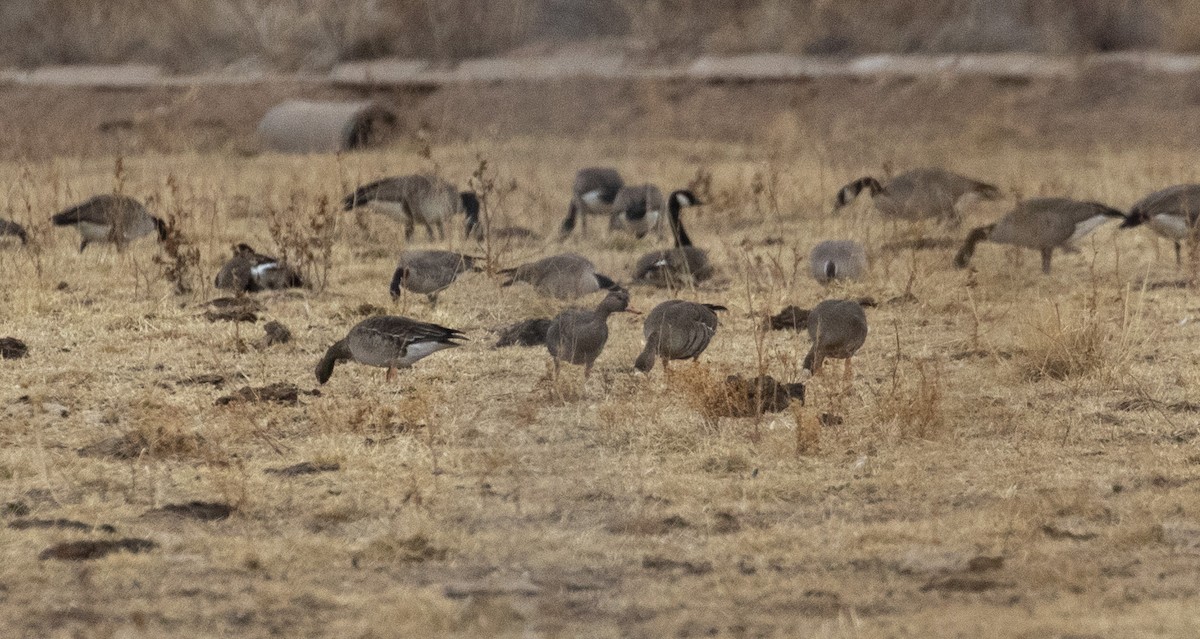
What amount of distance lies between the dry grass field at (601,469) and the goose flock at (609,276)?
0.18 meters

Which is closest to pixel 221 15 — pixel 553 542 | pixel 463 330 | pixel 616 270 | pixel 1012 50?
pixel 1012 50

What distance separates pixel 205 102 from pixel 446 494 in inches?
707

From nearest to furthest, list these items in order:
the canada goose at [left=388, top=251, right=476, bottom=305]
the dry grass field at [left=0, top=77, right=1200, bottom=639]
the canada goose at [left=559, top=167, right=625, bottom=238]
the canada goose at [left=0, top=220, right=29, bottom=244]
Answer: the dry grass field at [left=0, top=77, right=1200, bottom=639] < the canada goose at [left=388, top=251, right=476, bottom=305] < the canada goose at [left=0, top=220, right=29, bottom=244] < the canada goose at [left=559, top=167, right=625, bottom=238]

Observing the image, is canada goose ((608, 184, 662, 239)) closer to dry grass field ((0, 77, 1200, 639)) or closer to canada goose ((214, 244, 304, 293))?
dry grass field ((0, 77, 1200, 639))

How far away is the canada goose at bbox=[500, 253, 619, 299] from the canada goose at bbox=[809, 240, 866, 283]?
156cm

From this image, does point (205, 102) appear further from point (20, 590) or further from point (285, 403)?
point (20, 590)

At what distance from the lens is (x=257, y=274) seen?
1041cm

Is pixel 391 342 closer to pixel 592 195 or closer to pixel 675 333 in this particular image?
pixel 675 333

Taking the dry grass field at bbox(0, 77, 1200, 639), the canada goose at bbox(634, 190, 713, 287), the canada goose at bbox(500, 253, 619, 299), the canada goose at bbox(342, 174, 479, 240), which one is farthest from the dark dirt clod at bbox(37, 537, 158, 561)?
the canada goose at bbox(342, 174, 479, 240)

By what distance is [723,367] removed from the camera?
788cm

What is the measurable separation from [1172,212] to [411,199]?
547 centimetres

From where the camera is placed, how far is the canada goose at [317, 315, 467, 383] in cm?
779

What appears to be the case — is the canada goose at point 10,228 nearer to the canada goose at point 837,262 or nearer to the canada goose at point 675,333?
the canada goose at point 837,262

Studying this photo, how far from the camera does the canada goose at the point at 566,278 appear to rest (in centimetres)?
1005
